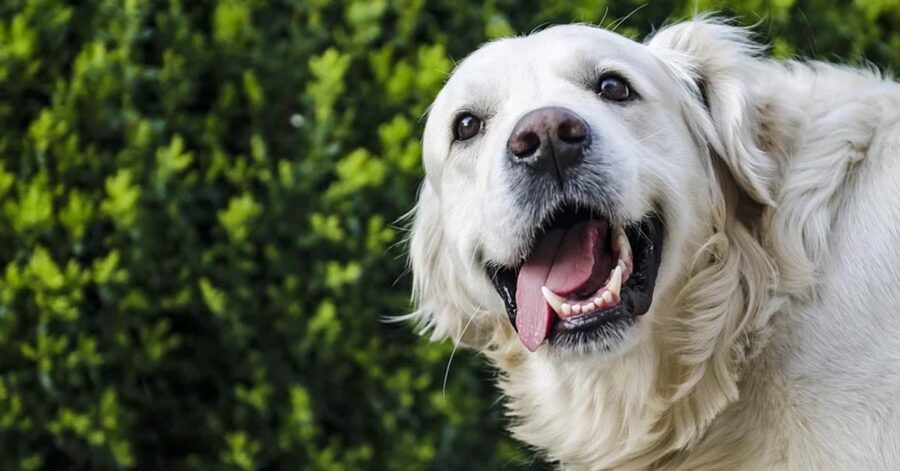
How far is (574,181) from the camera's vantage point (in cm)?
286

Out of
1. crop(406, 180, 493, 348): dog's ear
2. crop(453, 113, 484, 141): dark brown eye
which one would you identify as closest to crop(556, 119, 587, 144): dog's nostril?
crop(453, 113, 484, 141): dark brown eye

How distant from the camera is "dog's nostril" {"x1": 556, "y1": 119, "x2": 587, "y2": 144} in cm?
278

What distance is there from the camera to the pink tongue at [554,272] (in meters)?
2.88

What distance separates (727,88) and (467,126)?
69cm

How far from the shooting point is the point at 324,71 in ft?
Answer: 14.8

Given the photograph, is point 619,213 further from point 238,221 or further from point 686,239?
point 238,221

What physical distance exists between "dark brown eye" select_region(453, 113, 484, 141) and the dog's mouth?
0.40 m

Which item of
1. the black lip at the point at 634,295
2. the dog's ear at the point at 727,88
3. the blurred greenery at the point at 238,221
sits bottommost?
the blurred greenery at the point at 238,221

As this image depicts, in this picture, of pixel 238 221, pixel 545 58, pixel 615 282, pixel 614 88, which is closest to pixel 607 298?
pixel 615 282

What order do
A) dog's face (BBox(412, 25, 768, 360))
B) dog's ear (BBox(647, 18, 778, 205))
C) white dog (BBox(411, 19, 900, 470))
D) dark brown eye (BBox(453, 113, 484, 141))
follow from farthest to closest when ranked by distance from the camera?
dark brown eye (BBox(453, 113, 484, 141)) → dog's ear (BBox(647, 18, 778, 205)) → dog's face (BBox(412, 25, 768, 360)) → white dog (BBox(411, 19, 900, 470))

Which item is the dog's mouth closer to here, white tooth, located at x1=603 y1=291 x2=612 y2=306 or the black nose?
white tooth, located at x1=603 y1=291 x2=612 y2=306

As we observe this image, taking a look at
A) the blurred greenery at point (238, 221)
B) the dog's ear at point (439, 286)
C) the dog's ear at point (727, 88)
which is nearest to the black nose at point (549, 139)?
the dog's ear at point (727, 88)

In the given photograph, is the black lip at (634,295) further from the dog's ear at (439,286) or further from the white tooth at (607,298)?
the dog's ear at (439,286)

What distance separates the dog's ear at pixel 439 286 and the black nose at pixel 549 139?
677 mm
